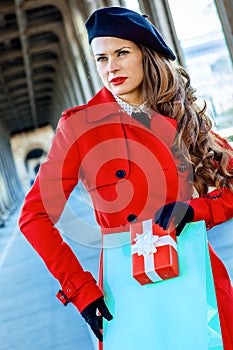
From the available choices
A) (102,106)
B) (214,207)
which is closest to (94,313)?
(214,207)

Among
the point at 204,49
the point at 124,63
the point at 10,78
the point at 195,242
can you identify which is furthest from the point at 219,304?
the point at 10,78

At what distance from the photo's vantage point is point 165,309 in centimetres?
157

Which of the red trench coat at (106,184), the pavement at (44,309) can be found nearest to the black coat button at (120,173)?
the red trench coat at (106,184)

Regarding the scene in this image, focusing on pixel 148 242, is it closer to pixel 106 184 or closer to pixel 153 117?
pixel 106 184

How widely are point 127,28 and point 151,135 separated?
0.30 metres

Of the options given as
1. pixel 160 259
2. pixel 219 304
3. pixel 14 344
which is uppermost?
pixel 160 259

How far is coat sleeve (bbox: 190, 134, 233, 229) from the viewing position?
1772 millimetres

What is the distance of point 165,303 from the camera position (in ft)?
5.19

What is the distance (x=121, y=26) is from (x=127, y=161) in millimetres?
377

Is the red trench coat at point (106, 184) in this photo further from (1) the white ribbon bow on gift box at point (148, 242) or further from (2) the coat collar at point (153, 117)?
(1) the white ribbon bow on gift box at point (148, 242)

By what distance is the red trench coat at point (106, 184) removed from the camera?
69.8 inches

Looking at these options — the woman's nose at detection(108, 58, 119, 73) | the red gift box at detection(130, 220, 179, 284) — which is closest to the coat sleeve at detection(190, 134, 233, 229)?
the red gift box at detection(130, 220, 179, 284)

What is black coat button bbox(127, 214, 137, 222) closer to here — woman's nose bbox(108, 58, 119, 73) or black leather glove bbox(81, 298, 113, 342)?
black leather glove bbox(81, 298, 113, 342)

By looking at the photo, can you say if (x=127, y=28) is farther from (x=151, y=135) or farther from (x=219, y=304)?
(x=219, y=304)
